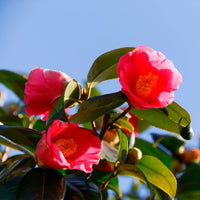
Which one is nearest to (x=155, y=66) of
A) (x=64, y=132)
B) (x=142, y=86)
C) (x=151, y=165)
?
(x=142, y=86)

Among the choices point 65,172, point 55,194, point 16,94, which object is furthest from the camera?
point 16,94

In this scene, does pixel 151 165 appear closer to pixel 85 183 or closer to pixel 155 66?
pixel 85 183

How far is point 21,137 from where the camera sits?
914mm

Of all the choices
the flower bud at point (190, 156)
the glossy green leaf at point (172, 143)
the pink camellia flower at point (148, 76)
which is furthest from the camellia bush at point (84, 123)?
the flower bud at point (190, 156)

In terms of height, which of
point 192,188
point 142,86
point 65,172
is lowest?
point 192,188

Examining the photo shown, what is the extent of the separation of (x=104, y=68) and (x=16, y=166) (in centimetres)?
36

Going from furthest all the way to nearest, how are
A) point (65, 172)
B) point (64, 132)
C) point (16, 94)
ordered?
point (16, 94) → point (65, 172) → point (64, 132)

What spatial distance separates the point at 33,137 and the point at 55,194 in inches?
7.9

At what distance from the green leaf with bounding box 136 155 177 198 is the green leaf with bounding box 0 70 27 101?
0.67 metres

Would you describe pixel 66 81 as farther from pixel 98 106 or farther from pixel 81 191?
pixel 81 191

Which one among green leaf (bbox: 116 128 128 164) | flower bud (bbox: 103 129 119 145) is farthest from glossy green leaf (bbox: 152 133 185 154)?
green leaf (bbox: 116 128 128 164)

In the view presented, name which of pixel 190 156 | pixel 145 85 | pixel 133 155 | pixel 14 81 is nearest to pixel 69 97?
pixel 145 85

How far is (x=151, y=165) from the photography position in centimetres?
109

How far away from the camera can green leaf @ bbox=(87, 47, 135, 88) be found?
0.93m
